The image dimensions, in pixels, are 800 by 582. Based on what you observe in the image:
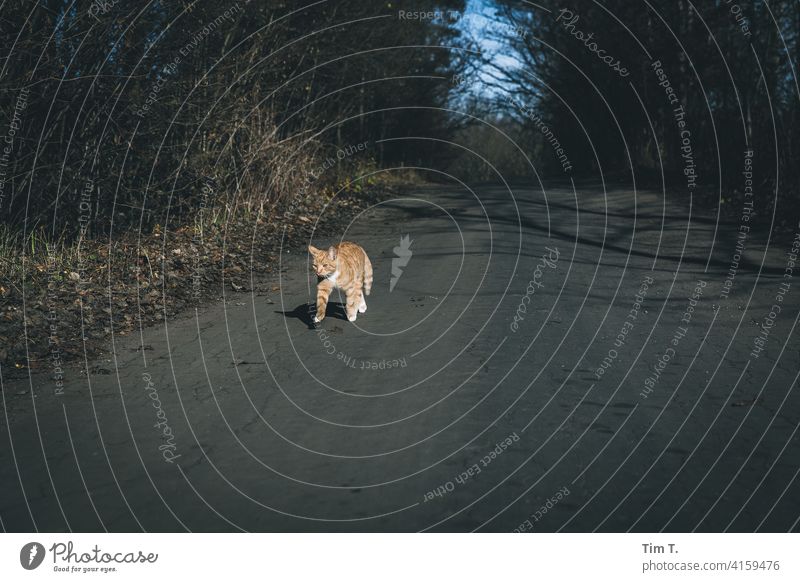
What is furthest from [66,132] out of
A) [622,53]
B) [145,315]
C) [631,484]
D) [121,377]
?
[622,53]

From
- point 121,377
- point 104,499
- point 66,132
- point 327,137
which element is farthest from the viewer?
point 327,137

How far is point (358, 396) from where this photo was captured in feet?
20.6

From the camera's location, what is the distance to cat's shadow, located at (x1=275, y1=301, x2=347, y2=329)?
8900 mm

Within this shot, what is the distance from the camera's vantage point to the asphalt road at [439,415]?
14.2ft

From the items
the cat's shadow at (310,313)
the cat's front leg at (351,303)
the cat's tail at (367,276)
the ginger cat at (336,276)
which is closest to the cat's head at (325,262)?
the ginger cat at (336,276)

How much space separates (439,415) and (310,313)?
378 centimetres

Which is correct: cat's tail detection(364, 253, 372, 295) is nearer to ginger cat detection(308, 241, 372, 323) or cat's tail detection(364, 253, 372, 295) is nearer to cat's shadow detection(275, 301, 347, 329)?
cat's shadow detection(275, 301, 347, 329)

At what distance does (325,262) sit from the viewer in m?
8.61

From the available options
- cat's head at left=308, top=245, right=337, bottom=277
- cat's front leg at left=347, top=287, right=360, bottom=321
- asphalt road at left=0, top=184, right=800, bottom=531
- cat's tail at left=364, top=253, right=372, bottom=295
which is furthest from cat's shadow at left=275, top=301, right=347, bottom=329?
cat's head at left=308, top=245, right=337, bottom=277

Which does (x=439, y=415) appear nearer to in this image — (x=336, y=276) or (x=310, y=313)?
(x=336, y=276)

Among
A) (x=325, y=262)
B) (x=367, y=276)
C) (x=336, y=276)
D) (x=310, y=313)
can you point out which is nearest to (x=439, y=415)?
(x=336, y=276)
